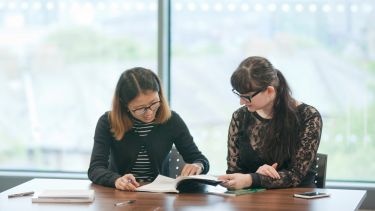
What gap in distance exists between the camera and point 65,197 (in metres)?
3.16

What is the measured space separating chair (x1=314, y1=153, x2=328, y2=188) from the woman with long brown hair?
1.86 ft

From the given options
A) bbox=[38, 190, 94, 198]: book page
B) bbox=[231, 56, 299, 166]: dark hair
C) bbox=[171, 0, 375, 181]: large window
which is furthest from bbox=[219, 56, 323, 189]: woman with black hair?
bbox=[171, 0, 375, 181]: large window

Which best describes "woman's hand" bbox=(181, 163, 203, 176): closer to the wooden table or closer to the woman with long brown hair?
the woman with long brown hair

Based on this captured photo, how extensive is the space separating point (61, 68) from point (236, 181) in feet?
8.43

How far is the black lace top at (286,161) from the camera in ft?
11.1

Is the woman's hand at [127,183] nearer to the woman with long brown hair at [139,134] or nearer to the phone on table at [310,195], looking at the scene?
the woman with long brown hair at [139,134]

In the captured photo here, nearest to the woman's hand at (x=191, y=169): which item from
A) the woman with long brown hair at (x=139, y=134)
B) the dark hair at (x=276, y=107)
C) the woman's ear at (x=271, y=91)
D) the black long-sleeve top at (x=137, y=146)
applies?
the woman with long brown hair at (x=139, y=134)

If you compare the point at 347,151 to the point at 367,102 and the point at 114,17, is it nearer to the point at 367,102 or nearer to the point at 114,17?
the point at 367,102

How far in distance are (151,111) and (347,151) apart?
1.93m

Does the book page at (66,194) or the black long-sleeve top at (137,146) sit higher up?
the black long-sleeve top at (137,146)

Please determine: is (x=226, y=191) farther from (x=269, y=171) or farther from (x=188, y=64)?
(x=188, y=64)

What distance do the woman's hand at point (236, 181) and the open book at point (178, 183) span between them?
0.04m

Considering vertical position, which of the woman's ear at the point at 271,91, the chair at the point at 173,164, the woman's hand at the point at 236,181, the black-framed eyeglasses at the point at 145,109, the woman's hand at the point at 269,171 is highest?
the woman's ear at the point at 271,91

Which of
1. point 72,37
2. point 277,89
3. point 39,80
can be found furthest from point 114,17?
point 277,89
